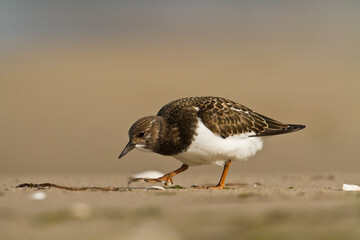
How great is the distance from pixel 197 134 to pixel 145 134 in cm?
54

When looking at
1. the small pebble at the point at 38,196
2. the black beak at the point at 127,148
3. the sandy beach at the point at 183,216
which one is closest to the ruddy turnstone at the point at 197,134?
the black beak at the point at 127,148

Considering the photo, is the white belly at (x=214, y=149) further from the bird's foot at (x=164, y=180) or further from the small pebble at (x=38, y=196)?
the small pebble at (x=38, y=196)

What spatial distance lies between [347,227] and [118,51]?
24.0 m

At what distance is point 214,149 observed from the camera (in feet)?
21.3

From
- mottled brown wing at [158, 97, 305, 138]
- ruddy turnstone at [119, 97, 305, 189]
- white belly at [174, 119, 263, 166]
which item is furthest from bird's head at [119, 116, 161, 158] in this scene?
white belly at [174, 119, 263, 166]

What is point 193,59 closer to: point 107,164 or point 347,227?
point 107,164

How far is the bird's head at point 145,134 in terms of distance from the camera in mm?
6637

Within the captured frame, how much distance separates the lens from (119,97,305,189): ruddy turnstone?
21.3 ft

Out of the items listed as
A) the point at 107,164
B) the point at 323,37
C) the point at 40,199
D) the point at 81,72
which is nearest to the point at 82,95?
the point at 81,72

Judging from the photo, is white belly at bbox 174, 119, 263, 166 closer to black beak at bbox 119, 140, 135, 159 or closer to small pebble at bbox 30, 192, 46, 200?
black beak at bbox 119, 140, 135, 159

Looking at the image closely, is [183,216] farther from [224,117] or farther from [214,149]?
[224,117]

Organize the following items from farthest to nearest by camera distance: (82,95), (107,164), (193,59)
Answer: (193,59), (82,95), (107,164)

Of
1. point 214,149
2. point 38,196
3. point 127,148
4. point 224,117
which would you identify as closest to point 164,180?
point 127,148

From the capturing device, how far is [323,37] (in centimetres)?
3572
